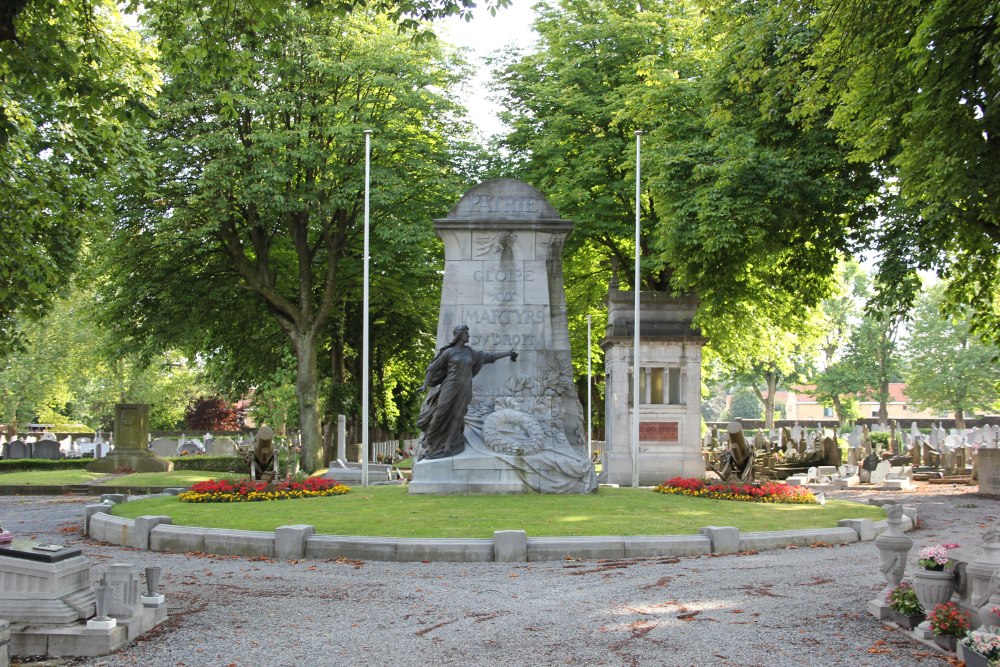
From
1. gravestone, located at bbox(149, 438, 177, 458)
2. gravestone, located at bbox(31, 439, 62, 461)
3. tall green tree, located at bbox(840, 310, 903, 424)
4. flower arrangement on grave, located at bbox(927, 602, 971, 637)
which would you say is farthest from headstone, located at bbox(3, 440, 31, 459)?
tall green tree, located at bbox(840, 310, 903, 424)

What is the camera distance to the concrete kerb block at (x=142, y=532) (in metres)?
14.2

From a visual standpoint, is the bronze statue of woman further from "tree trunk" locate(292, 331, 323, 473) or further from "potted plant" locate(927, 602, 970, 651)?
"tree trunk" locate(292, 331, 323, 473)

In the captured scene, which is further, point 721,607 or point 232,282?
point 232,282

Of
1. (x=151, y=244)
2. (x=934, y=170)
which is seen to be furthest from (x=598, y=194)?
(x=934, y=170)

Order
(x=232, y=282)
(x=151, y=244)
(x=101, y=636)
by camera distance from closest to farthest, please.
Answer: (x=101, y=636) → (x=151, y=244) → (x=232, y=282)

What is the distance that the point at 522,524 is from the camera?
14359 mm

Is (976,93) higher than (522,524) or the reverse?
higher

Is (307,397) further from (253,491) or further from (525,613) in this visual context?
(525,613)

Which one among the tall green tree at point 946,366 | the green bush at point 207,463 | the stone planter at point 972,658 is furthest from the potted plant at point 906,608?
the tall green tree at point 946,366

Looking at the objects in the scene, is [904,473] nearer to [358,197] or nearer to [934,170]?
[934,170]

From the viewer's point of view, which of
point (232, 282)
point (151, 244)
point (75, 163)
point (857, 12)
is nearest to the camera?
point (857, 12)

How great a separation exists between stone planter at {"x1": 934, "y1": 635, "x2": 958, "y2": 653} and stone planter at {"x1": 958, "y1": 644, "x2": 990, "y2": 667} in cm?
57

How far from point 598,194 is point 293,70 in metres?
10.6

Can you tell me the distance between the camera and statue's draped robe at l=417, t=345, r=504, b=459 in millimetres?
18953
